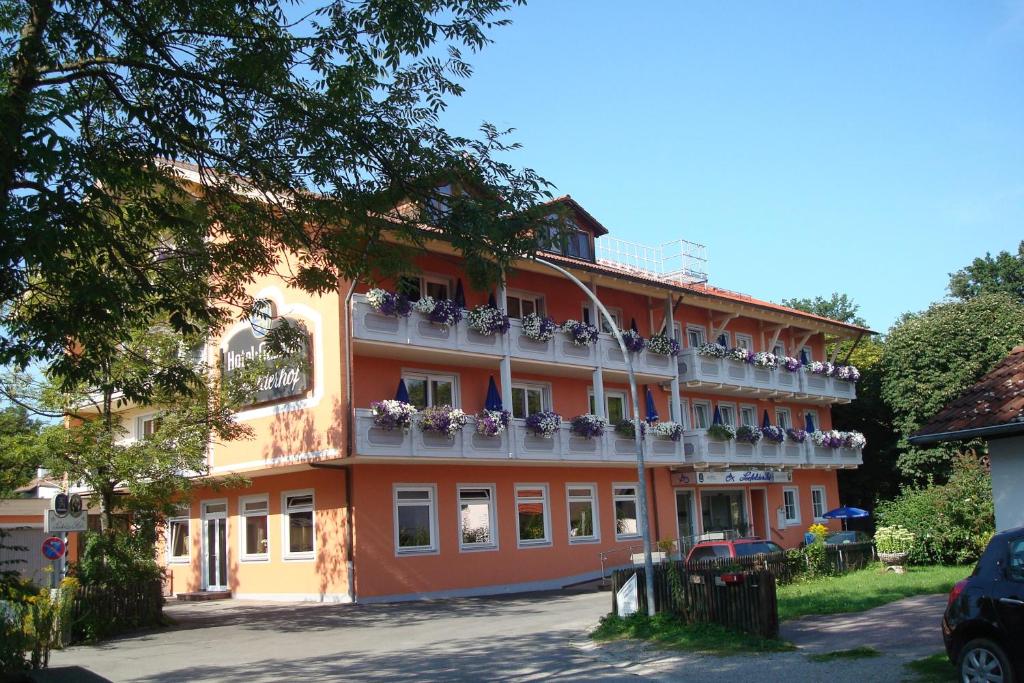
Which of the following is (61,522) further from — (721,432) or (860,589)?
(721,432)

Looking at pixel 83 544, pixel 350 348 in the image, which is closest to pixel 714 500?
pixel 350 348

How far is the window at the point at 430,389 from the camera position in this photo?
26609mm

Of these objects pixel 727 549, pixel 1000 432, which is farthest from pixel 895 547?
pixel 1000 432

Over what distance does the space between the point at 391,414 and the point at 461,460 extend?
274 centimetres

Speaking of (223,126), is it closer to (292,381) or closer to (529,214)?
(529,214)

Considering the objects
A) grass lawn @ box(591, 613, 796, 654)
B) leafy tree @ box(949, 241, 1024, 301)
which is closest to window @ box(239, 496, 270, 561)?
grass lawn @ box(591, 613, 796, 654)

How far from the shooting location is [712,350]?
3438 centimetres

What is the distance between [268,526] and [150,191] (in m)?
17.5

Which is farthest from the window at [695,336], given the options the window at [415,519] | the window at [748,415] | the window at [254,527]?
the window at [254,527]

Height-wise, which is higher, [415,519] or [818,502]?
[415,519]

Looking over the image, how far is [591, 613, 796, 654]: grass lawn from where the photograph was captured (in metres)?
13.4

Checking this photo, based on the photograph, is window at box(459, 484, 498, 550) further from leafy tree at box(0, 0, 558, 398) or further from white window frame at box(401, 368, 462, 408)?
leafy tree at box(0, 0, 558, 398)

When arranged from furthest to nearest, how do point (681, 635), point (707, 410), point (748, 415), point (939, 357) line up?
point (939, 357)
point (748, 415)
point (707, 410)
point (681, 635)

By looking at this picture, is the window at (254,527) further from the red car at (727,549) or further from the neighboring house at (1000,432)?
the neighboring house at (1000,432)
